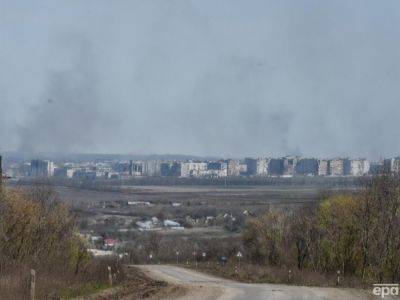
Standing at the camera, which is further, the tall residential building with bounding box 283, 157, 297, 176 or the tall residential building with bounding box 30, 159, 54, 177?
the tall residential building with bounding box 283, 157, 297, 176

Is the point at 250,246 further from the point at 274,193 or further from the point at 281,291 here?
the point at 274,193

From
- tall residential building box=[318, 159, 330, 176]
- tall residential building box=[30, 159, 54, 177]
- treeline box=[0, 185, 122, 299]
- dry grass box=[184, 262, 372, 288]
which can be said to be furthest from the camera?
tall residential building box=[318, 159, 330, 176]

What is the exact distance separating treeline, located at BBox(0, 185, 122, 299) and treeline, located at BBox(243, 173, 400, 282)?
12816mm

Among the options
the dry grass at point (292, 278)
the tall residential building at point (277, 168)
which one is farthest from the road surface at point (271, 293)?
the tall residential building at point (277, 168)

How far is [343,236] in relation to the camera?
47.8m

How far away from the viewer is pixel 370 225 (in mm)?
40312

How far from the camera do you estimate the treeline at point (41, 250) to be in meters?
23.4

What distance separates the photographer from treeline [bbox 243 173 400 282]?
125 feet

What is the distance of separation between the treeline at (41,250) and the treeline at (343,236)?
505 inches

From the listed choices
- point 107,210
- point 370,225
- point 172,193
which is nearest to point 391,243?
point 370,225

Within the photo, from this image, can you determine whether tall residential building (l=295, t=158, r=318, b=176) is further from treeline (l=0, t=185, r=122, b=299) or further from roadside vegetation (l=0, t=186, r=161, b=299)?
treeline (l=0, t=185, r=122, b=299)

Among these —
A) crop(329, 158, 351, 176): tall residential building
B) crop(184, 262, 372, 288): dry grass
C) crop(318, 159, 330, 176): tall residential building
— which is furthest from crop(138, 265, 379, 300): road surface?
crop(318, 159, 330, 176): tall residential building

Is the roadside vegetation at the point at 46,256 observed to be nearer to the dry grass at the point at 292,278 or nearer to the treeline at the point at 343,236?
the dry grass at the point at 292,278

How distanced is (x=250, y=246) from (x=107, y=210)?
64.5 meters
